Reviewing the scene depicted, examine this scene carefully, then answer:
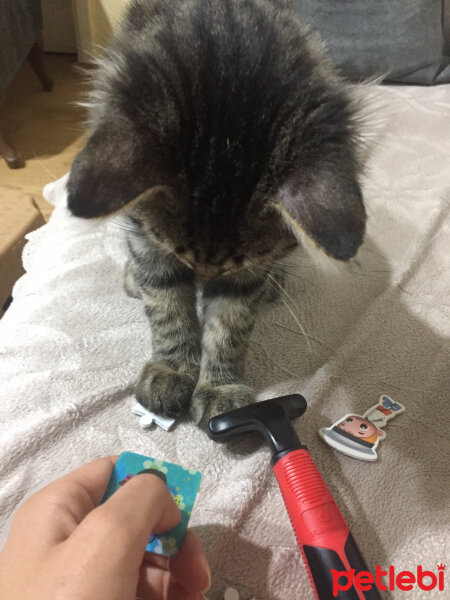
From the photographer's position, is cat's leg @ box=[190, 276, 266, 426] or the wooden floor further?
the wooden floor

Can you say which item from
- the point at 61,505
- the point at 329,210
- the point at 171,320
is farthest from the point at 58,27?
the point at 61,505

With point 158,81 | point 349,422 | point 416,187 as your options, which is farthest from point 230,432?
point 416,187

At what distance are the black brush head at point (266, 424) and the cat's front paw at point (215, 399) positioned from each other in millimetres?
49

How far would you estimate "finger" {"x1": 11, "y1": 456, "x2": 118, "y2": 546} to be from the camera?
0.43 metres

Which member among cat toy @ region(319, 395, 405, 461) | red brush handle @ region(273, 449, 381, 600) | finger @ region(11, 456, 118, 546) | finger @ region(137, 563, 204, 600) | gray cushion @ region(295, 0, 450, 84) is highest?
gray cushion @ region(295, 0, 450, 84)

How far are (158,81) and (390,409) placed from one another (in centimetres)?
65

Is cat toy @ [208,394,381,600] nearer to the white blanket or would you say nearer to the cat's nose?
the white blanket

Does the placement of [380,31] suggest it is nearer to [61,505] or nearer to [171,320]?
[171,320]

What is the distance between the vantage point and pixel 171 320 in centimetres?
87

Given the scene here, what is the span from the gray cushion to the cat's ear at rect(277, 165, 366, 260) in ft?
4.10

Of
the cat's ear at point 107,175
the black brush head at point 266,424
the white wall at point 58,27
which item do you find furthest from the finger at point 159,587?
the white wall at point 58,27

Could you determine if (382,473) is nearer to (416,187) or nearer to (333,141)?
(333,141)

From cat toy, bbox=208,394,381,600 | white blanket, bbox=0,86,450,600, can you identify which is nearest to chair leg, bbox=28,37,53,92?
white blanket, bbox=0,86,450,600

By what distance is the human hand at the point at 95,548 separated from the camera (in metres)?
0.37
